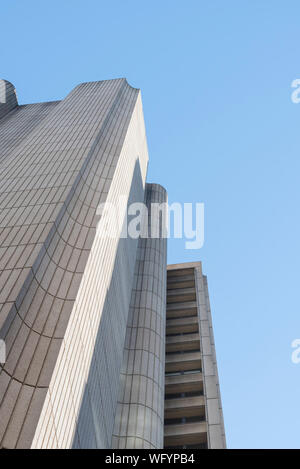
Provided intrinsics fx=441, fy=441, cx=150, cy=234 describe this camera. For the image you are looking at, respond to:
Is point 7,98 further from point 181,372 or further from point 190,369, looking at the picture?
point 190,369

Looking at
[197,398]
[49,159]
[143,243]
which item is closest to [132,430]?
[197,398]

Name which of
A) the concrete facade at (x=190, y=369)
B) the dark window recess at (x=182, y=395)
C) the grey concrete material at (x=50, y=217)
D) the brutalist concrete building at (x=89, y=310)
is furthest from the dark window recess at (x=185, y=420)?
the grey concrete material at (x=50, y=217)

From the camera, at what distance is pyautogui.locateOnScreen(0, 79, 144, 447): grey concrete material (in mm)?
14383

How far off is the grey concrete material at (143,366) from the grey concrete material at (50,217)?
10.9 metres

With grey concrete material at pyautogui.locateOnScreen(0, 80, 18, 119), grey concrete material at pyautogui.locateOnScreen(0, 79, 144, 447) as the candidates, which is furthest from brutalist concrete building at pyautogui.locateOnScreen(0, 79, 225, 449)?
grey concrete material at pyautogui.locateOnScreen(0, 80, 18, 119)

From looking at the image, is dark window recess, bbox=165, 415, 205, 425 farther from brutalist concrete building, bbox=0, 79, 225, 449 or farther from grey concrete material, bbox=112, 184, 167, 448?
grey concrete material, bbox=112, 184, 167, 448

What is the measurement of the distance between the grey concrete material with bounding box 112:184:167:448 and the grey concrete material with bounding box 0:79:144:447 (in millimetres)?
10949

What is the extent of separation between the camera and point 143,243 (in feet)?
138

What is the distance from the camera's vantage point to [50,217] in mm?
19391

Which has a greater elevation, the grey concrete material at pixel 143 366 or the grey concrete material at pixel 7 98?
the grey concrete material at pixel 7 98

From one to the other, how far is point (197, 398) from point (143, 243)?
49.4ft

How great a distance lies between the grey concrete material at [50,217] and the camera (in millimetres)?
14383

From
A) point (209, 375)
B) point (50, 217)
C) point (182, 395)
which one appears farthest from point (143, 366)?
point (50, 217)

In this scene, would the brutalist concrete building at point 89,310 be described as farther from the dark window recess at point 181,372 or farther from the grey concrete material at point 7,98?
the grey concrete material at point 7,98
